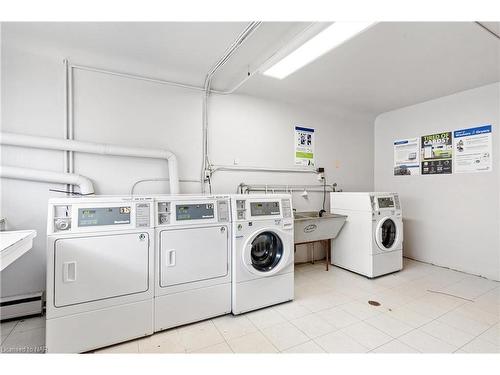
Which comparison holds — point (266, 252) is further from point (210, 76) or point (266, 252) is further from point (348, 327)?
point (210, 76)

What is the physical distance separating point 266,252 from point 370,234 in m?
1.57

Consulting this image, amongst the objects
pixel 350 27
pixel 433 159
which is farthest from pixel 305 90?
pixel 433 159

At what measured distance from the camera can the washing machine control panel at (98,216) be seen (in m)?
1.85

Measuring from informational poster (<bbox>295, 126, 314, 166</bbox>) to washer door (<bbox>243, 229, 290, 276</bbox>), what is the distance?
1.70 meters

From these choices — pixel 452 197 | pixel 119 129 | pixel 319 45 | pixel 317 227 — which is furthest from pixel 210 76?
pixel 452 197

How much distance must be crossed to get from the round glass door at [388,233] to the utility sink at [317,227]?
1.89 ft

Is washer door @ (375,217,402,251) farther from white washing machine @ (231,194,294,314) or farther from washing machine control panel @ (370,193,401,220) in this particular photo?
white washing machine @ (231,194,294,314)

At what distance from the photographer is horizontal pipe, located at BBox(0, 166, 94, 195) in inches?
89.0

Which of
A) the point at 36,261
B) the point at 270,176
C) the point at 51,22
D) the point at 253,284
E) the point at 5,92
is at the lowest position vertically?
the point at 253,284

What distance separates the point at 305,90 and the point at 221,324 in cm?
309

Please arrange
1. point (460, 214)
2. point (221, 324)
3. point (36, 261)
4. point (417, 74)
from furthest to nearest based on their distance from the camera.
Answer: point (460, 214), point (417, 74), point (36, 261), point (221, 324)

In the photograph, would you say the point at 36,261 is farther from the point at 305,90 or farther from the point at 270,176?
the point at 305,90

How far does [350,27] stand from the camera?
5.96ft

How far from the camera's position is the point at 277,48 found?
93.7 inches
